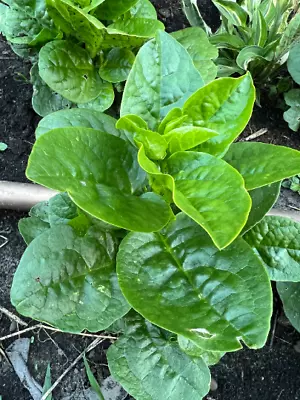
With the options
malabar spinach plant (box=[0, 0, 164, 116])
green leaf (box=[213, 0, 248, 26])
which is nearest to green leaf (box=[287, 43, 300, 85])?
green leaf (box=[213, 0, 248, 26])

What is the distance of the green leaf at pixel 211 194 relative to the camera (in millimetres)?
701

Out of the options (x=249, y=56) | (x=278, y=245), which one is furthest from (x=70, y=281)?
(x=249, y=56)

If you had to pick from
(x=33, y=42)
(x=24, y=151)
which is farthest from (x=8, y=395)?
(x=33, y=42)

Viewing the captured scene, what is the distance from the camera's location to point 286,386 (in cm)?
142

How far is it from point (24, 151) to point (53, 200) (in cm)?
63

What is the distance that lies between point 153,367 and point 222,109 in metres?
0.55

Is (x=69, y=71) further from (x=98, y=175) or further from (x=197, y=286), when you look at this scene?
(x=197, y=286)

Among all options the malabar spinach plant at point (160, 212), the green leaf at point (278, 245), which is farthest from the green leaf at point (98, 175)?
the green leaf at point (278, 245)

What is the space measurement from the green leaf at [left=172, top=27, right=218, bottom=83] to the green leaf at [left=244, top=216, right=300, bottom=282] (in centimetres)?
41

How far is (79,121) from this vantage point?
961 millimetres

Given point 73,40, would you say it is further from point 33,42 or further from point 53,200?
point 53,200

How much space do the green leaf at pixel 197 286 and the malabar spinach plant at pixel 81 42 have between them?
55 cm

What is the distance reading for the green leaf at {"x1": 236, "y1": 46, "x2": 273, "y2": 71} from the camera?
1.54 m

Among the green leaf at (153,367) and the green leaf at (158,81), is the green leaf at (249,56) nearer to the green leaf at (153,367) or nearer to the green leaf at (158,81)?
the green leaf at (158,81)
